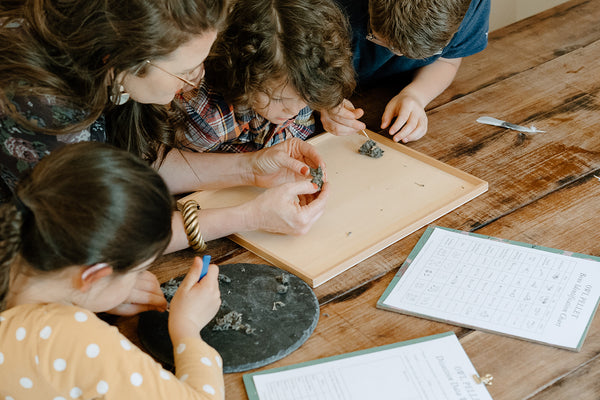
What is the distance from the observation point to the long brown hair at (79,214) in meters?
0.91

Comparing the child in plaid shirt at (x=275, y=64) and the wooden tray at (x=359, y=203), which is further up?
the child in plaid shirt at (x=275, y=64)

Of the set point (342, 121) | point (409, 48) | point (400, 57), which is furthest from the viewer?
point (400, 57)

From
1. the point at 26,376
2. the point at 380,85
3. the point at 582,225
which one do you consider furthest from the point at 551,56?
the point at 26,376

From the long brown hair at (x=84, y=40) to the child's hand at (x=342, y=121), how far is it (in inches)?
20.5

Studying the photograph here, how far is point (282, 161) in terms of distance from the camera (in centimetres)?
161

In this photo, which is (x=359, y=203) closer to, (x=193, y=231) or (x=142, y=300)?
(x=193, y=231)

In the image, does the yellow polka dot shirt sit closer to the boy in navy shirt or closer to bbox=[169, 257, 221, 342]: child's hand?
bbox=[169, 257, 221, 342]: child's hand

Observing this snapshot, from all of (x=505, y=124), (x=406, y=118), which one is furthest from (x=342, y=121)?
(x=505, y=124)

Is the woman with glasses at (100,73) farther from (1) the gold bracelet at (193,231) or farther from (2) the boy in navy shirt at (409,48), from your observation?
(2) the boy in navy shirt at (409,48)

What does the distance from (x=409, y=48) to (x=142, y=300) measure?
86 cm

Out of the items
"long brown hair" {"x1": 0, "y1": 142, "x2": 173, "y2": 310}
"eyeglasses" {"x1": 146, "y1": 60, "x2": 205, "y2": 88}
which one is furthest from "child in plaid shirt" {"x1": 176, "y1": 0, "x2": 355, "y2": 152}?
"long brown hair" {"x1": 0, "y1": 142, "x2": 173, "y2": 310}

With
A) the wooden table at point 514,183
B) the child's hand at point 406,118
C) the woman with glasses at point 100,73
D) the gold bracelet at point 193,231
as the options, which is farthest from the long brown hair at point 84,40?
the child's hand at point 406,118

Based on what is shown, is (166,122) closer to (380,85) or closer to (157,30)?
(157,30)

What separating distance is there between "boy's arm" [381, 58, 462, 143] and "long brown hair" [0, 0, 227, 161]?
25.2 inches
